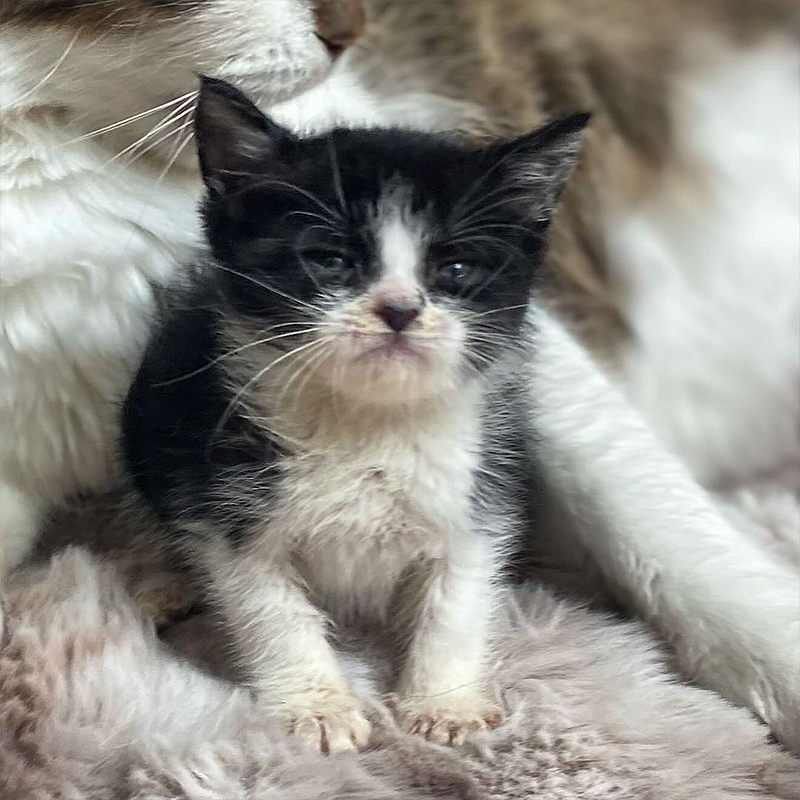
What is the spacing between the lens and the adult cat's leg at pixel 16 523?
933 mm

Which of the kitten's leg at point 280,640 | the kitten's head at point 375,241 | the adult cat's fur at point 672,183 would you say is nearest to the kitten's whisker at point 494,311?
the kitten's head at point 375,241

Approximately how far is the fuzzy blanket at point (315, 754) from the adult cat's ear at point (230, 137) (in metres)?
0.37

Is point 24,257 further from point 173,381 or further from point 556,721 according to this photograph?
point 556,721

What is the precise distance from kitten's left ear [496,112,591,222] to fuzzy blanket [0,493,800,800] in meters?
0.36

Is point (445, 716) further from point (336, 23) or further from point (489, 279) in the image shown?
point (336, 23)

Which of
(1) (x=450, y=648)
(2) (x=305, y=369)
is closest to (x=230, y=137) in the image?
(2) (x=305, y=369)

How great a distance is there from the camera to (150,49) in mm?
843

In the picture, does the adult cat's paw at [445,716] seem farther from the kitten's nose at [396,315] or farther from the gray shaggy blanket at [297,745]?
the kitten's nose at [396,315]

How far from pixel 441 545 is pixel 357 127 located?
363 mm

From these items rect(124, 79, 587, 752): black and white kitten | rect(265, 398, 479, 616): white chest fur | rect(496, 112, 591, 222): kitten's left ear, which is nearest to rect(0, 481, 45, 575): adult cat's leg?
rect(124, 79, 587, 752): black and white kitten

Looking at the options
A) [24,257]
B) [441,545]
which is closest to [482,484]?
[441,545]

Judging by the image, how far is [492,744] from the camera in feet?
2.42

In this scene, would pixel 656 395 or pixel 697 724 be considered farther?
pixel 656 395

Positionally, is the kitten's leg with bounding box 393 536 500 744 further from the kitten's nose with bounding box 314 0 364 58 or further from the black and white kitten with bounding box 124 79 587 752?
the kitten's nose with bounding box 314 0 364 58
